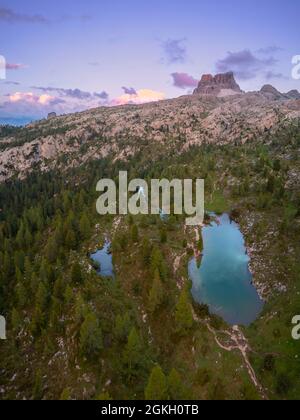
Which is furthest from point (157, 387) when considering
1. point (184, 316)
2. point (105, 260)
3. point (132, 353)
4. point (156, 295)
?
point (105, 260)

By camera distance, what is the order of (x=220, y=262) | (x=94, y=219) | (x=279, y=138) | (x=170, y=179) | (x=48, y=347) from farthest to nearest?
1. (x=279, y=138)
2. (x=170, y=179)
3. (x=94, y=219)
4. (x=220, y=262)
5. (x=48, y=347)

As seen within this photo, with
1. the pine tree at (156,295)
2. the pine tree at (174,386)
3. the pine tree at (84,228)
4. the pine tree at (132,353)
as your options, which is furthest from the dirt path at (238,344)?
the pine tree at (84,228)

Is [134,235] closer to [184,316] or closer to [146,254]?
[146,254]

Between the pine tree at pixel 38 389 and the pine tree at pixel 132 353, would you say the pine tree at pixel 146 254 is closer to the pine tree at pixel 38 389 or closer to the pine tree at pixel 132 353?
the pine tree at pixel 132 353

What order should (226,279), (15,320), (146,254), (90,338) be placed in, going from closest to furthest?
1. (90,338)
2. (15,320)
3. (226,279)
4. (146,254)

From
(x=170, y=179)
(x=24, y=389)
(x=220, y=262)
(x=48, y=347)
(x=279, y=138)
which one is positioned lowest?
(x=24, y=389)
